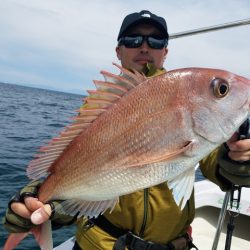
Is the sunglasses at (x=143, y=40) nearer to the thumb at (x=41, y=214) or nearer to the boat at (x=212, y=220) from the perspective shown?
the thumb at (x=41, y=214)

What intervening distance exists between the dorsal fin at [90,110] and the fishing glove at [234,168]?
2.46 feet

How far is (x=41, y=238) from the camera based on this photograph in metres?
2.39

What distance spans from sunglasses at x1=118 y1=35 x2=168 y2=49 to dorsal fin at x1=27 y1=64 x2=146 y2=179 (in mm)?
1134

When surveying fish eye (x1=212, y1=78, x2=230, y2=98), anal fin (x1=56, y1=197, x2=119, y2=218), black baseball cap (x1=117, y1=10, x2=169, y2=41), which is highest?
black baseball cap (x1=117, y1=10, x2=169, y2=41)

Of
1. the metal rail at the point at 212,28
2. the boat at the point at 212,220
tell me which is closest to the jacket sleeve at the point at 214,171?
the boat at the point at 212,220

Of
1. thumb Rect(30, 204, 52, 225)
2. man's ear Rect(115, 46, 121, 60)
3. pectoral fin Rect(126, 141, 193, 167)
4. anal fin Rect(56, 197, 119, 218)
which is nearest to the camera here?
pectoral fin Rect(126, 141, 193, 167)

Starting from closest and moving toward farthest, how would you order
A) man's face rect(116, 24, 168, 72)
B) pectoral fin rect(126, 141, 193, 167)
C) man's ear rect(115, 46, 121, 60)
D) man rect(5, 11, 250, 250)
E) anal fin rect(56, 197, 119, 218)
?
pectoral fin rect(126, 141, 193, 167) → anal fin rect(56, 197, 119, 218) → man rect(5, 11, 250, 250) → man's face rect(116, 24, 168, 72) → man's ear rect(115, 46, 121, 60)

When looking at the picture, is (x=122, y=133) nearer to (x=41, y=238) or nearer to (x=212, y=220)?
(x=41, y=238)

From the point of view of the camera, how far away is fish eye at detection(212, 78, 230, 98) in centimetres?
196

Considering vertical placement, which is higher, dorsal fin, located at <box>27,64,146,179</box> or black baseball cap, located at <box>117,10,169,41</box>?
black baseball cap, located at <box>117,10,169,41</box>

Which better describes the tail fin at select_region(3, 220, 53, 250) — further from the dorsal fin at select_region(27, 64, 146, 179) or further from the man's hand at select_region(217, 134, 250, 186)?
the man's hand at select_region(217, 134, 250, 186)

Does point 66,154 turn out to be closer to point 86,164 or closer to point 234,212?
point 86,164

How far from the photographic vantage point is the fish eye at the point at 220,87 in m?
1.96

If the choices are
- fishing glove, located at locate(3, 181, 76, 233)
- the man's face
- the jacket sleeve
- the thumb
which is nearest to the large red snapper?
the thumb
